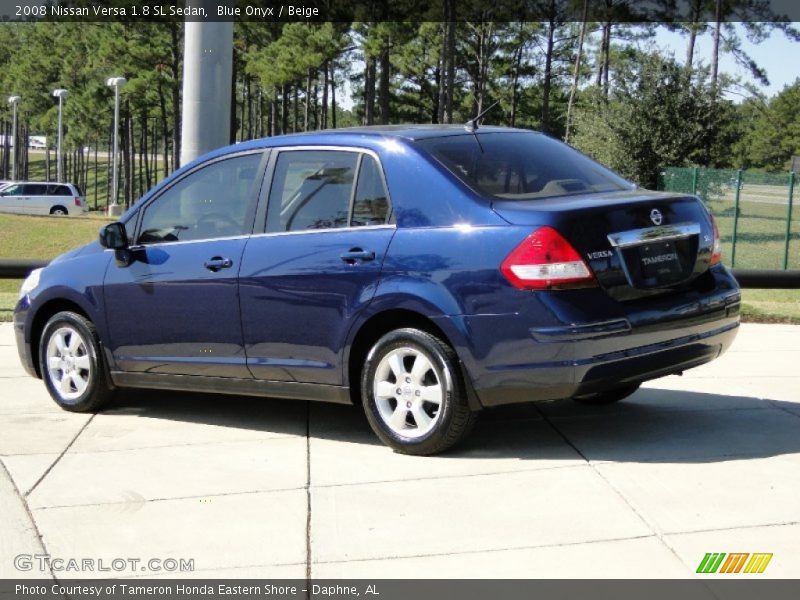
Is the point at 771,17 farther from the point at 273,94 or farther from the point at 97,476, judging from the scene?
the point at 97,476

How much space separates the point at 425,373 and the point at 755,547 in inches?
77.5

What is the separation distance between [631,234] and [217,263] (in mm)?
2425

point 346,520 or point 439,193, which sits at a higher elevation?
point 439,193

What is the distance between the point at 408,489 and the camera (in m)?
5.45

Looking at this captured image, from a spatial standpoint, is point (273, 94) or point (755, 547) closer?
point (755, 547)

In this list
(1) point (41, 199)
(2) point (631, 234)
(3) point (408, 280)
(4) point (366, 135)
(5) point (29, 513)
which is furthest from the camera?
(1) point (41, 199)

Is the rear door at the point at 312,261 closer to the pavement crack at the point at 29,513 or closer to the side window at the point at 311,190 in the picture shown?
the side window at the point at 311,190

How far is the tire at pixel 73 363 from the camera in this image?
7410 mm

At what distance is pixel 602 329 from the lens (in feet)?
18.1

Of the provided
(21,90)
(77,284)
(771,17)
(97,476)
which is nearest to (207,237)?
(77,284)

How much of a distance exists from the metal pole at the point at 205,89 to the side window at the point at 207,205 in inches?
158

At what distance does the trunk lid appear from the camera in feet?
18.2

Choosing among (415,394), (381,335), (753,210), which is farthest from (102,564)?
(753,210)

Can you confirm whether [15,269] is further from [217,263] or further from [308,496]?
[308,496]
